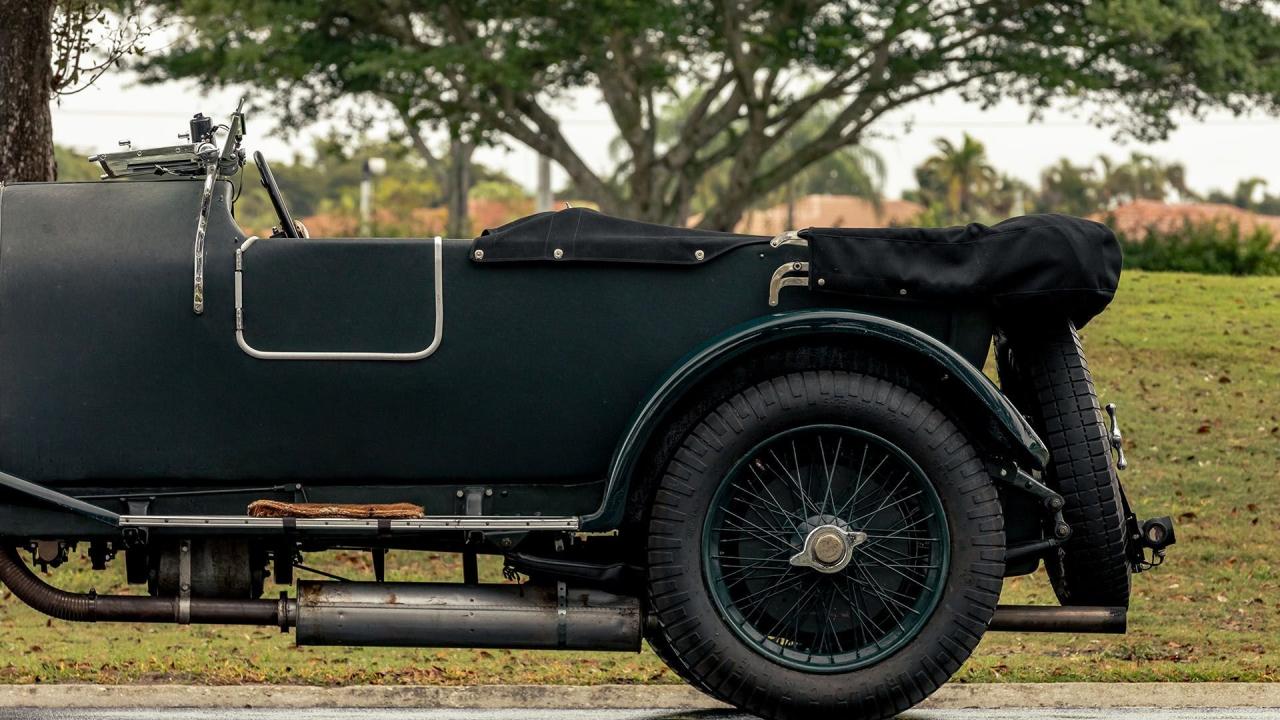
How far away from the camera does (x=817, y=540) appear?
4.48m

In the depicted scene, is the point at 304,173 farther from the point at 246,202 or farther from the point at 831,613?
the point at 831,613

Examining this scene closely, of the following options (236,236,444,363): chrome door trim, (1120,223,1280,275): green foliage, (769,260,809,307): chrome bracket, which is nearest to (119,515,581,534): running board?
(236,236,444,363): chrome door trim

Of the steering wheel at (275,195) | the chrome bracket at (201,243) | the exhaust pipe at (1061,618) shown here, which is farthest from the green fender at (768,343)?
the steering wheel at (275,195)

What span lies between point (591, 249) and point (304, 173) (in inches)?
2869

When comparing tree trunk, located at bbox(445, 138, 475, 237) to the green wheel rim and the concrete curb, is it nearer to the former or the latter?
the concrete curb

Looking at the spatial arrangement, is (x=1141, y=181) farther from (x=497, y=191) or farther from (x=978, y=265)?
(x=978, y=265)

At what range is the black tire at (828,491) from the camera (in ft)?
14.7

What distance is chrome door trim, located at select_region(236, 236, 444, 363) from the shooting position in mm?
4406

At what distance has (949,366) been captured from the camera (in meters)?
4.41

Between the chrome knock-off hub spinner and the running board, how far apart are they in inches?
24.3

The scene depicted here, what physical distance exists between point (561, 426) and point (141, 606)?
126 centimetres

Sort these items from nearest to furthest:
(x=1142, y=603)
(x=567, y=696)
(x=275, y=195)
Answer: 1. (x=275, y=195)
2. (x=567, y=696)
3. (x=1142, y=603)

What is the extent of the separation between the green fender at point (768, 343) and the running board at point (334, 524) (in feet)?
0.57

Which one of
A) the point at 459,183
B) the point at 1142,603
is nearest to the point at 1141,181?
the point at 459,183
